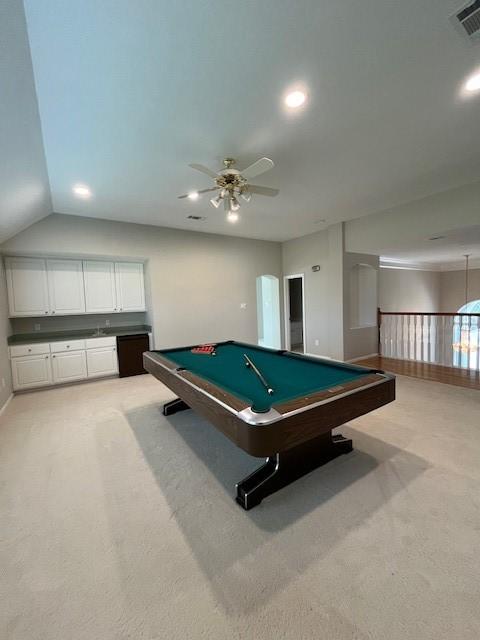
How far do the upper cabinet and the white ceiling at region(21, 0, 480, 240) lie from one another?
1.52 metres

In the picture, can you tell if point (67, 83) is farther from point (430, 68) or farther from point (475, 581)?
point (475, 581)

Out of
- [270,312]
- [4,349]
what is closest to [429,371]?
[270,312]

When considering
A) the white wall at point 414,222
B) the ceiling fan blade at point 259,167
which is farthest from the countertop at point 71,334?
the white wall at point 414,222

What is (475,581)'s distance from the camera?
1.29 m

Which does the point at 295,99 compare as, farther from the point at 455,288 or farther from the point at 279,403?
the point at 455,288

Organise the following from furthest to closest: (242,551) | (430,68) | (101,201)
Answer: (101,201), (430,68), (242,551)

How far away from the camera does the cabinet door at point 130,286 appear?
17.0 feet

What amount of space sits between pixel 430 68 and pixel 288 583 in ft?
10.5

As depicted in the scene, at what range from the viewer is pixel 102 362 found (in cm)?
489

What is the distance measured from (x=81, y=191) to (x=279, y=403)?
12.6ft

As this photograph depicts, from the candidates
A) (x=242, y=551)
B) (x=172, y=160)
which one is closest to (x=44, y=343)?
(x=172, y=160)

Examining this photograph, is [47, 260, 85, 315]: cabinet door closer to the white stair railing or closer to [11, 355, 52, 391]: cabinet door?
[11, 355, 52, 391]: cabinet door

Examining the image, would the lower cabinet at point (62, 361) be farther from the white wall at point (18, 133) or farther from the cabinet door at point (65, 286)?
the white wall at point (18, 133)

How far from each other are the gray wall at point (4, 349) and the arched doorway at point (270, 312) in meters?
5.09
